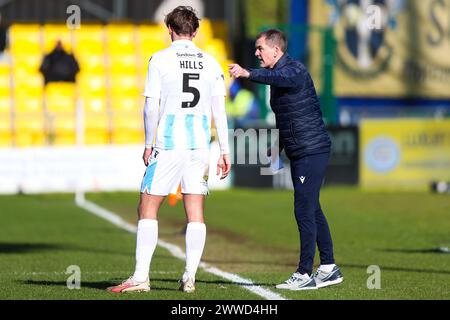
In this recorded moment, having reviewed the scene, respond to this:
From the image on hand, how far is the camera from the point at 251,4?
31.7m

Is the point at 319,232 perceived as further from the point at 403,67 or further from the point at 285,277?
the point at 403,67

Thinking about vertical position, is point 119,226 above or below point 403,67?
below

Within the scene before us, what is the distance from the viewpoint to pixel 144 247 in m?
10.0

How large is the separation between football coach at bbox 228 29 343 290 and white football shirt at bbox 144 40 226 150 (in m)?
0.78

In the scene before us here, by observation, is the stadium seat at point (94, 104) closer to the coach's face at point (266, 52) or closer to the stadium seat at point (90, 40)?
the stadium seat at point (90, 40)

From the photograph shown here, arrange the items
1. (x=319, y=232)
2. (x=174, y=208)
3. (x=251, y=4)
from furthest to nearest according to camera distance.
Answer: (x=251, y=4)
(x=174, y=208)
(x=319, y=232)

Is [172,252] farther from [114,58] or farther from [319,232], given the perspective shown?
[114,58]

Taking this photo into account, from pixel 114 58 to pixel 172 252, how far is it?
1994cm

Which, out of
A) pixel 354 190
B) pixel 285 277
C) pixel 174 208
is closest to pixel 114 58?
pixel 354 190

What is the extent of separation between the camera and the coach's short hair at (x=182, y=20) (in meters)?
9.88

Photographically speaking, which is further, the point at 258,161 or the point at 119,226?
the point at 258,161

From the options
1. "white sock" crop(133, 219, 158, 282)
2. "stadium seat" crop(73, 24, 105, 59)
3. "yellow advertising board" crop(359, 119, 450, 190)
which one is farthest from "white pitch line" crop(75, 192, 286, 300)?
"stadium seat" crop(73, 24, 105, 59)

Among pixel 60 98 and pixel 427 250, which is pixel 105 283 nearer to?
pixel 427 250
